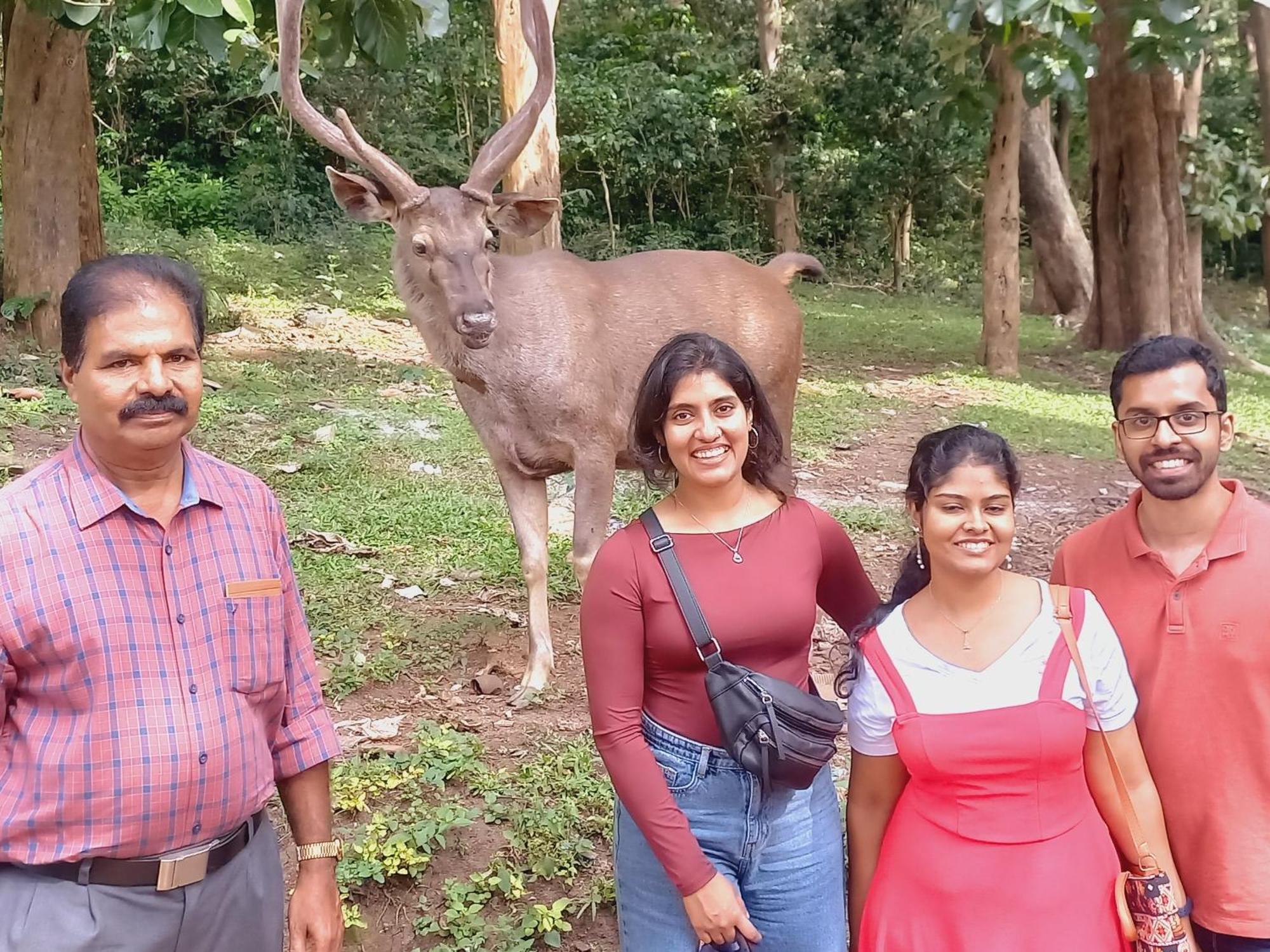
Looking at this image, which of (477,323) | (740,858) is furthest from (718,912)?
(477,323)

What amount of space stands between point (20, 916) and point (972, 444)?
2.08 meters

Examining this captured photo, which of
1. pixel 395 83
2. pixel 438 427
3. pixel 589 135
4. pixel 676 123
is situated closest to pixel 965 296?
pixel 676 123

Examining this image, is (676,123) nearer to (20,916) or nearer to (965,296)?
(965,296)

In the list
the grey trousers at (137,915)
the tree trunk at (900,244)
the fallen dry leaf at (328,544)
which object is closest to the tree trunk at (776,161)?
the tree trunk at (900,244)

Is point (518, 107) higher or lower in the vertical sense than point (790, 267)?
higher

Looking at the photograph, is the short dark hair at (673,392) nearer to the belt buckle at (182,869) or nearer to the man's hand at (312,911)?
the man's hand at (312,911)

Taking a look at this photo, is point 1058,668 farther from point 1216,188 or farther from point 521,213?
point 1216,188

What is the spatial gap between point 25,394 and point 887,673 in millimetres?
8708

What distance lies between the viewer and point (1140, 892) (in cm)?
245

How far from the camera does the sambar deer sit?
5.02 meters

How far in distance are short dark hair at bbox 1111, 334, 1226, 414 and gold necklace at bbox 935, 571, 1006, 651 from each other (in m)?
0.48

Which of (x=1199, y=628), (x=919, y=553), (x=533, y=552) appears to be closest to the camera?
(x=1199, y=628)

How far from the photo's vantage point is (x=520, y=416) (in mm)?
5383

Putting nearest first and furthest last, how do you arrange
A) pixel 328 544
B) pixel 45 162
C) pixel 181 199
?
pixel 328 544, pixel 45 162, pixel 181 199
